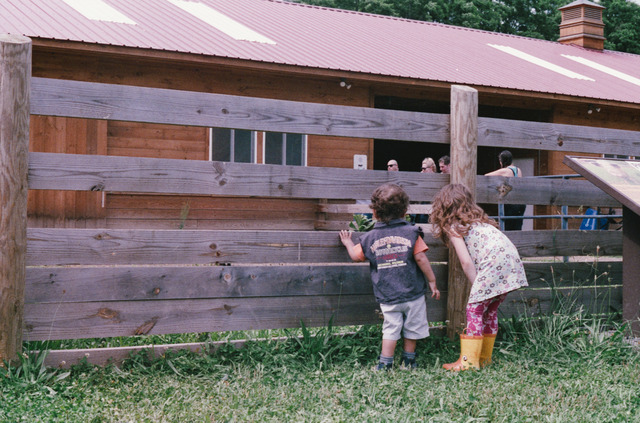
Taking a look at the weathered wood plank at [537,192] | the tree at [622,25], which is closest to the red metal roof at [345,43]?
the weathered wood plank at [537,192]

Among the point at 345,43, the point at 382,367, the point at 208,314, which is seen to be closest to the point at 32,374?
the point at 208,314

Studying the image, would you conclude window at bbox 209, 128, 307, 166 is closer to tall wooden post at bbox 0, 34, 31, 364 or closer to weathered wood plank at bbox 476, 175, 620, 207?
weathered wood plank at bbox 476, 175, 620, 207

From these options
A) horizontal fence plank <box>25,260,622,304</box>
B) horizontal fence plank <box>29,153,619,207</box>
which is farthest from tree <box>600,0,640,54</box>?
horizontal fence plank <box>25,260,622,304</box>

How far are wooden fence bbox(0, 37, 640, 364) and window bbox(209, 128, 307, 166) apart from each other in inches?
287

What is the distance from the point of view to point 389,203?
4664mm

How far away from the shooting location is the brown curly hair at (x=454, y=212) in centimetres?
470

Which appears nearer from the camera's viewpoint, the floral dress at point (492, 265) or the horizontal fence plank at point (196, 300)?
the horizontal fence plank at point (196, 300)

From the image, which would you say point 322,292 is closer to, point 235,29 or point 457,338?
point 457,338

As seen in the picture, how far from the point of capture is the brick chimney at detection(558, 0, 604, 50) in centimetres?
2148

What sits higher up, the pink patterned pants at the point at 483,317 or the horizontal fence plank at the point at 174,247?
the horizontal fence plank at the point at 174,247

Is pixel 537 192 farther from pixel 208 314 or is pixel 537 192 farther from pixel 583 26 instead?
pixel 583 26

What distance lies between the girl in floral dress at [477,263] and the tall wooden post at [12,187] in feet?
8.36

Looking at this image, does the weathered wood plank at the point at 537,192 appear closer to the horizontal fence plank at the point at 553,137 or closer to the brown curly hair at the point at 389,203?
the horizontal fence plank at the point at 553,137

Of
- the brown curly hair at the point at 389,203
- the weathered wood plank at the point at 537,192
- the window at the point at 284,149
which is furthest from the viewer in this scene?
the window at the point at 284,149
